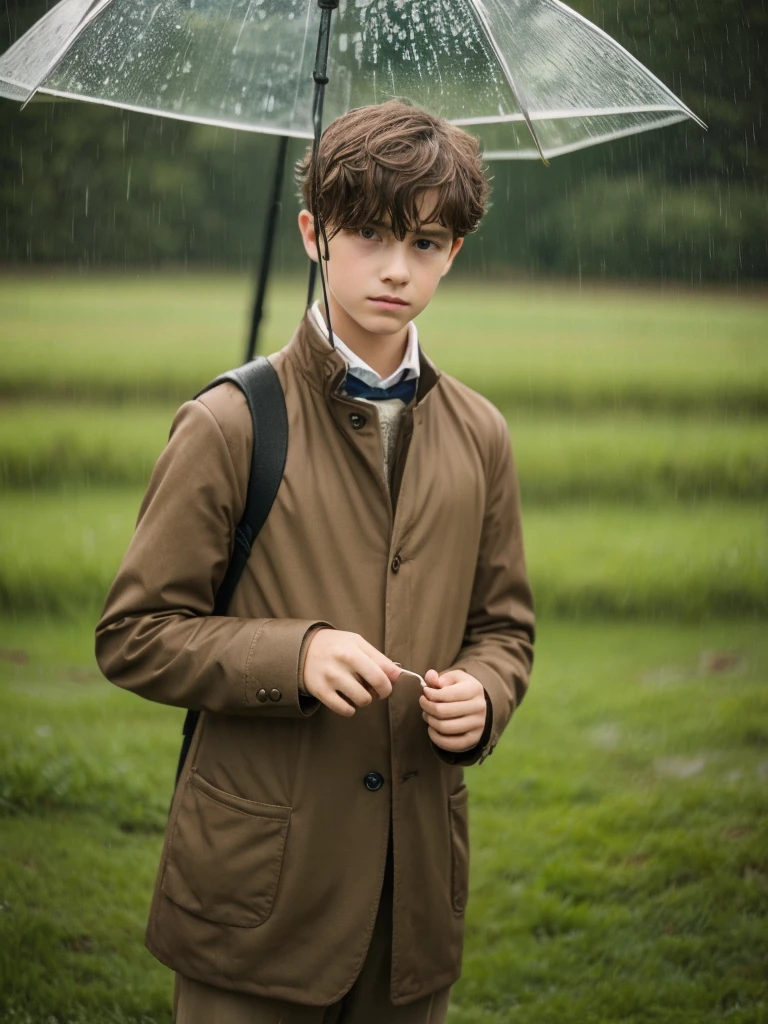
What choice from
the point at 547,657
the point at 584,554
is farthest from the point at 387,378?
the point at 584,554

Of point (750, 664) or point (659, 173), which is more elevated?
point (659, 173)

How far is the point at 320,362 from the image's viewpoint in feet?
6.03

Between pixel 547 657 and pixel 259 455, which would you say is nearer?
pixel 259 455

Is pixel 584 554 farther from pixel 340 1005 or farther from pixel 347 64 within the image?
pixel 340 1005

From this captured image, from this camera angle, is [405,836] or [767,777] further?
[767,777]

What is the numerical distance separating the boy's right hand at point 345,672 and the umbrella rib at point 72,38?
1.06 metres

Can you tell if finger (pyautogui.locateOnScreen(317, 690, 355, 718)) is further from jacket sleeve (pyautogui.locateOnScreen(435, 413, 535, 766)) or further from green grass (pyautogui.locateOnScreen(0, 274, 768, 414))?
green grass (pyautogui.locateOnScreen(0, 274, 768, 414))

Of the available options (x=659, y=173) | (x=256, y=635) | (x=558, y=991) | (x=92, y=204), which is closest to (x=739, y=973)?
(x=558, y=991)

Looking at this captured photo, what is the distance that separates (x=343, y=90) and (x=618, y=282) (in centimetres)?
460

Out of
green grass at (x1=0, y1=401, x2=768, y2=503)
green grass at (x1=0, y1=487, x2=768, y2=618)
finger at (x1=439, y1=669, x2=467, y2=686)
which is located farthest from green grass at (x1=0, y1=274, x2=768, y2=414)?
finger at (x1=439, y1=669, x2=467, y2=686)

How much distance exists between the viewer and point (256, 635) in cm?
173

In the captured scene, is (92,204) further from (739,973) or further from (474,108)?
(739,973)

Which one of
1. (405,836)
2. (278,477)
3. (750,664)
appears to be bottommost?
(750,664)

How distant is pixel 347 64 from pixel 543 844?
270 cm
